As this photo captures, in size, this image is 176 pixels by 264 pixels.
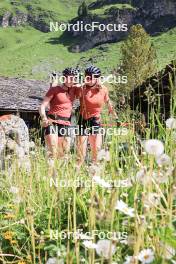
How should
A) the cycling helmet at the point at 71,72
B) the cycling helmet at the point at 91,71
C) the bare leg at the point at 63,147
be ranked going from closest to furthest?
1. the bare leg at the point at 63,147
2. the cycling helmet at the point at 91,71
3. the cycling helmet at the point at 71,72

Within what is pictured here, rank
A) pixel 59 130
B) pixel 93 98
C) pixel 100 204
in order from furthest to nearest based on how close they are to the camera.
A: 1. pixel 59 130
2. pixel 93 98
3. pixel 100 204

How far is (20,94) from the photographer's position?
3369 cm

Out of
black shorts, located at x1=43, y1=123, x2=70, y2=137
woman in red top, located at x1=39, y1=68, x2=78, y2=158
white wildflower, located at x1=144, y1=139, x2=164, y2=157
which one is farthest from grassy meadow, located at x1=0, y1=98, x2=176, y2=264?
woman in red top, located at x1=39, y1=68, x2=78, y2=158

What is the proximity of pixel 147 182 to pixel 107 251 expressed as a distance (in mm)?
285

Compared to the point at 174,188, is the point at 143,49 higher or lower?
higher

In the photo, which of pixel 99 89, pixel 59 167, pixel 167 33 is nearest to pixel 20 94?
pixel 99 89

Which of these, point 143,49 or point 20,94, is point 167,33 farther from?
point 20,94

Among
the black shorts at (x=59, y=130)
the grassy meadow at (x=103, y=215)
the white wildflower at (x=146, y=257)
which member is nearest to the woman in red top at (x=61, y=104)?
the black shorts at (x=59, y=130)

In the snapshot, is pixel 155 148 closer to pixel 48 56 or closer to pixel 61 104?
pixel 61 104

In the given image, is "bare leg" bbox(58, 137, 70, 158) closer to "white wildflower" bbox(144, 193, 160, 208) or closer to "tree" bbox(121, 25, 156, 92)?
"white wildflower" bbox(144, 193, 160, 208)

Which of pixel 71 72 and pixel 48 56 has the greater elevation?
pixel 48 56

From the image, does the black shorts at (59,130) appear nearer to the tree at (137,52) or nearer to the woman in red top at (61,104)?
the woman in red top at (61,104)

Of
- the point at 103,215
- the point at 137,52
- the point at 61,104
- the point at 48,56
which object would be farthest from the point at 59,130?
the point at 48,56

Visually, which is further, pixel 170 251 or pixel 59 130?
pixel 59 130
